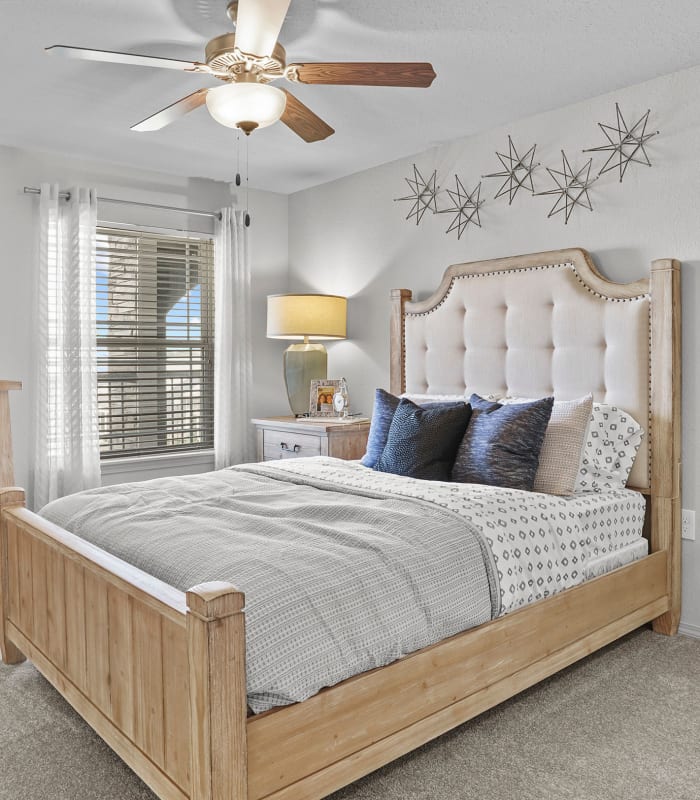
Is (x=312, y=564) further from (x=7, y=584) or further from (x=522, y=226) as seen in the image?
(x=522, y=226)

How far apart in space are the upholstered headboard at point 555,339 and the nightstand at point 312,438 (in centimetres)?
37

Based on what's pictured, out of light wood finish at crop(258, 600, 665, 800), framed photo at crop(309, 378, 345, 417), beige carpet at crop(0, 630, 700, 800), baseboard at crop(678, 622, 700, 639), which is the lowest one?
beige carpet at crop(0, 630, 700, 800)

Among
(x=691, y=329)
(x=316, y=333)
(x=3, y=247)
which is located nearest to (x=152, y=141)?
(x=3, y=247)

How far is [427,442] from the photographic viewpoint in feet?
9.80

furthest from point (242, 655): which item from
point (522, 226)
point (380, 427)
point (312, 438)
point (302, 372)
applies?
point (302, 372)

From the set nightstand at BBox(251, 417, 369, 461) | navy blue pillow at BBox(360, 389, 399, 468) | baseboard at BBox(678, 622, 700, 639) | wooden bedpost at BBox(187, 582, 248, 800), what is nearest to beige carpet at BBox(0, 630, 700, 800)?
baseboard at BBox(678, 622, 700, 639)

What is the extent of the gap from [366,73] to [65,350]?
258 cm

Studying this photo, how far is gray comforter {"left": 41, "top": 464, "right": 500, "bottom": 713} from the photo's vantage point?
1.69 m

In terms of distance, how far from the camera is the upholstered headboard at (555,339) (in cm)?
293

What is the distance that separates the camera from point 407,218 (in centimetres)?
415

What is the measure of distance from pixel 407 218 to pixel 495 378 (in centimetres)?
119

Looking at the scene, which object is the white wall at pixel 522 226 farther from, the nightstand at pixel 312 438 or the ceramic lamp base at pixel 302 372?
the nightstand at pixel 312 438

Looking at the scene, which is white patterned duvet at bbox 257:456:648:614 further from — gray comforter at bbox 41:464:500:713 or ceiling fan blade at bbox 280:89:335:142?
ceiling fan blade at bbox 280:89:335:142

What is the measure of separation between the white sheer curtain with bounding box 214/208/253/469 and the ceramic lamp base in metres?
0.31
